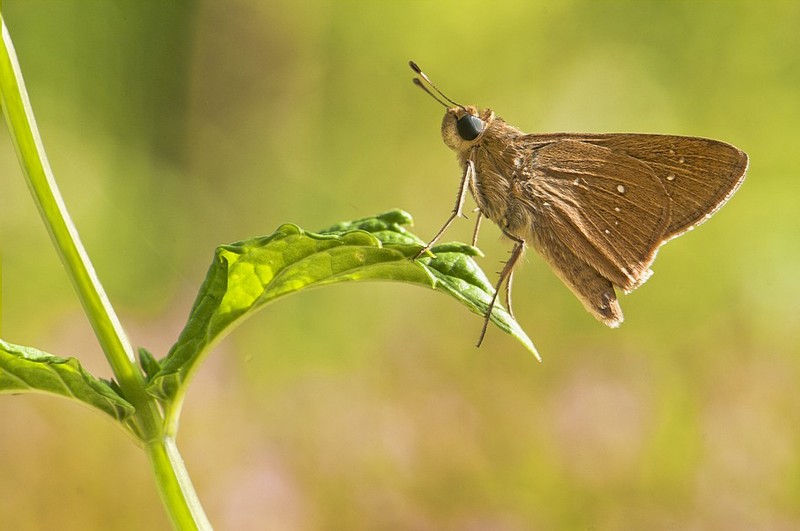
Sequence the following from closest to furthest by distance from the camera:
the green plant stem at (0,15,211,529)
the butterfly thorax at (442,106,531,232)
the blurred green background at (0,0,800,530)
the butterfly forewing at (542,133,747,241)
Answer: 1. the green plant stem at (0,15,211,529)
2. the butterfly forewing at (542,133,747,241)
3. the butterfly thorax at (442,106,531,232)
4. the blurred green background at (0,0,800,530)

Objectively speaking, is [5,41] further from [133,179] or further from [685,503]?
[133,179]

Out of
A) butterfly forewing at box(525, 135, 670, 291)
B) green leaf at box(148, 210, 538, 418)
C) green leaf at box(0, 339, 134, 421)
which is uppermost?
butterfly forewing at box(525, 135, 670, 291)

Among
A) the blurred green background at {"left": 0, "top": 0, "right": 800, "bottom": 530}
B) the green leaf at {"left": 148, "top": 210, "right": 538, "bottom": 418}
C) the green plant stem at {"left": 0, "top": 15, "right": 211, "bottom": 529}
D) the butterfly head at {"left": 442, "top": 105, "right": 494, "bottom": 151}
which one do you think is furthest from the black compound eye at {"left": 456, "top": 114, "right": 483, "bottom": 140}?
the blurred green background at {"left": 0, "top": 0, "right": 800, "bottom": 530}

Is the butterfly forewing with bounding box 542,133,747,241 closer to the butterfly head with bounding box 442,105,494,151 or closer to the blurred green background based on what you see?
the butterfly head with bounding box 442,105,494,151

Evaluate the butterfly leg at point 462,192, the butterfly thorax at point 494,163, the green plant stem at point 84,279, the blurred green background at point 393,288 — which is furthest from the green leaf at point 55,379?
the blurred green background at point 393,288

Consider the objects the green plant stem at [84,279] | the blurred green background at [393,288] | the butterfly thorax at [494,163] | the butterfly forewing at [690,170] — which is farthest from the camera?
the blurred green background at [393,288]

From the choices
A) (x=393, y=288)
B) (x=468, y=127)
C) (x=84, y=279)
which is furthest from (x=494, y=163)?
(x=393, y=288)

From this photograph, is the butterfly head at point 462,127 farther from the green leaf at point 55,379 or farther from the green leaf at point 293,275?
the green leaf at point 55,379
